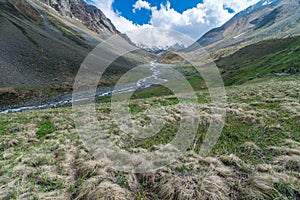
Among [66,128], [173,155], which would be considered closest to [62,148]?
[66,128]

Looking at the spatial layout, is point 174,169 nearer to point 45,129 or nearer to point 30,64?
point 45,129

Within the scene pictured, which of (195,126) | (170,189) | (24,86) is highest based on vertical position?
(195,126)

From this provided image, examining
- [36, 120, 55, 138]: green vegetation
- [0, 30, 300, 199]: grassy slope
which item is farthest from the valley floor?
[36, 120, 55, 138]: green vegetation

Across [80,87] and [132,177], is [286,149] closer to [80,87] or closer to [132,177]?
[132,177]

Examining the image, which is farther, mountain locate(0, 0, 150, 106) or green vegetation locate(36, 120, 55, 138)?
mountain locate(0, 0, 150, 106)

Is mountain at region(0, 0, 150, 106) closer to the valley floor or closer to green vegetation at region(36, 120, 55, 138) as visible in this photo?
green vegetation at region(36, 120, 55, 138)

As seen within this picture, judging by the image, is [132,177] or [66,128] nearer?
[132,177]

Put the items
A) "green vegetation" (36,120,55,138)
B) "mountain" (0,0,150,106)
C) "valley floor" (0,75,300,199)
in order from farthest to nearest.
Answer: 1. "mountain" (0,0,150,106)
2. "green vegetation" (36,120,55,138)
3. "valley floor" (0,75,300,199)

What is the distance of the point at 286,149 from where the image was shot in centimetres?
788

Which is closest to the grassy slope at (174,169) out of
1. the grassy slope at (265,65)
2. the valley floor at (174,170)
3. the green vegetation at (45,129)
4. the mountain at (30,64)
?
the valley floor at (174,170)

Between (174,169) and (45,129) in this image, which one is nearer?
(174,169)

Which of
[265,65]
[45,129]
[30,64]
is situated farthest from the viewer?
[30,64]

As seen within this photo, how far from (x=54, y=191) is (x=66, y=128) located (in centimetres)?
891

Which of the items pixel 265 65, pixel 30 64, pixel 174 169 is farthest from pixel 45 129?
pixel 265 65
